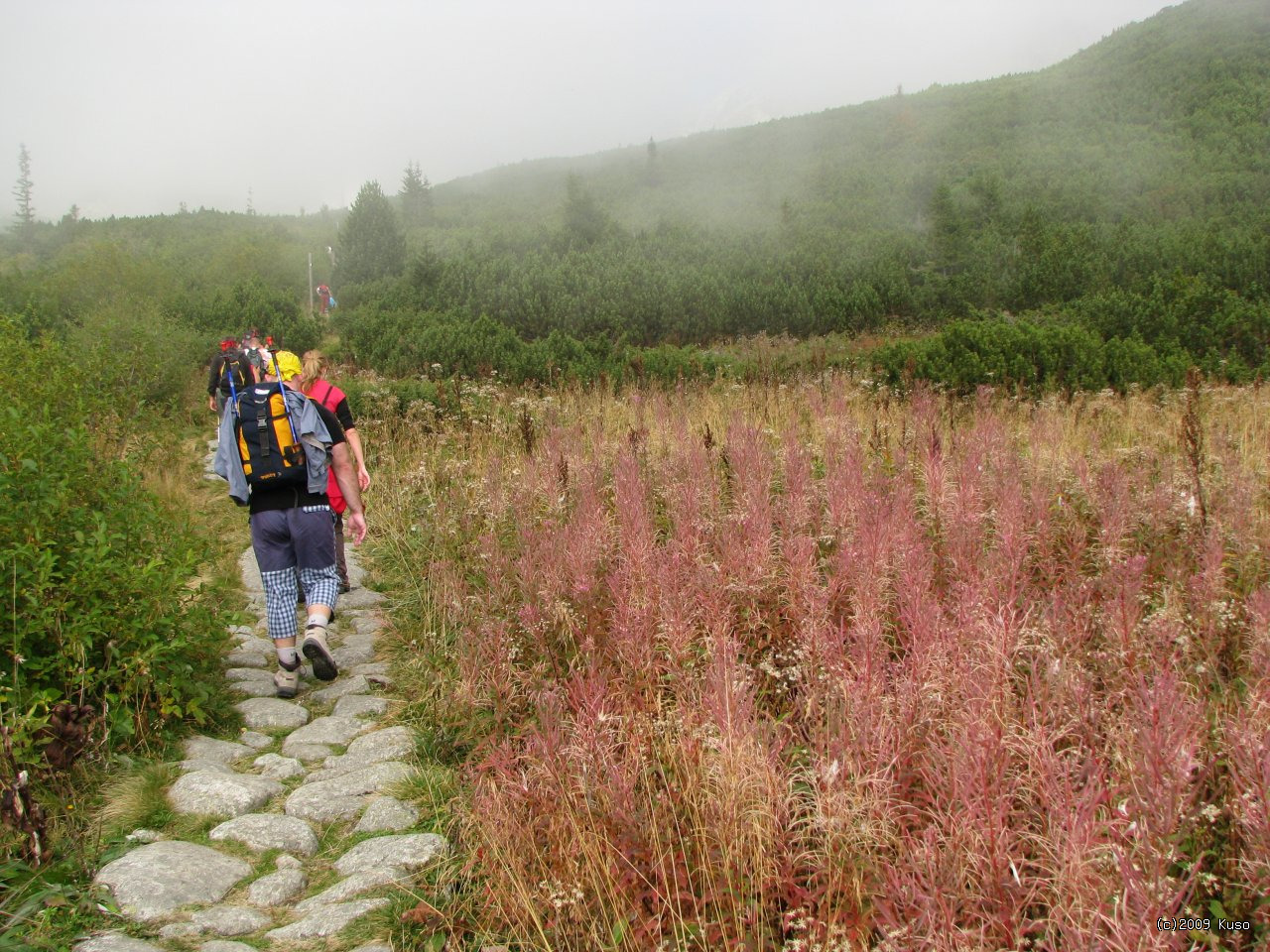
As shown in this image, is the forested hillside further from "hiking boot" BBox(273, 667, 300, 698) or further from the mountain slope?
"hiking boot" BBox(273, 667, 300, 698)

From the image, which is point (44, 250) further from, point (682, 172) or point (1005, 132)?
point (1005, 132)

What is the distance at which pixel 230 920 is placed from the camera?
251 cm

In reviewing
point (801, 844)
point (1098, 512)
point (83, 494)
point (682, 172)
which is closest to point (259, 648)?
point (83, 494)

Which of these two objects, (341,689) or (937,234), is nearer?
(341,689)

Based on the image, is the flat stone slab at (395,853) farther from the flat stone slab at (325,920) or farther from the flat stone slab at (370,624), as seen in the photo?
the flat stone slab at (370,624)

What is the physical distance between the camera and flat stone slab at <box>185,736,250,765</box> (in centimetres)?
361

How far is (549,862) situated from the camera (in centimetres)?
245

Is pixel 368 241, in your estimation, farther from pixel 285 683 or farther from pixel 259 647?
pixel 285 683

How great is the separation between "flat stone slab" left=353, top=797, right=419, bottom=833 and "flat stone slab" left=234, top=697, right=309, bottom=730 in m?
1.15

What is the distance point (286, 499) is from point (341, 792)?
183cm

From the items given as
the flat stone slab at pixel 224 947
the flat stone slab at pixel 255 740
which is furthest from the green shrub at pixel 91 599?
the flat stone slab at pixel 224 947

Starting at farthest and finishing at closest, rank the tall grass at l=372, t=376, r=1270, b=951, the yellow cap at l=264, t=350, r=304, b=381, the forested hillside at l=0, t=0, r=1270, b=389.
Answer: the forested hillside at l=0, t=0, r=1270, b=389, the yellow cap at l=264, t=350, r=304, b=381, the tall grass at l=372, t=376, r=1270, b=951

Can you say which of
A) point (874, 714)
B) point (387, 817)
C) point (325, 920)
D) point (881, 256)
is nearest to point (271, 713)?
point (387, 817)

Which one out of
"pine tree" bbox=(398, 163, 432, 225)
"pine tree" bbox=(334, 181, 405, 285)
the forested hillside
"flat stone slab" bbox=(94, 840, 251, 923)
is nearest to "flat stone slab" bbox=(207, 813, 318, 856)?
"flat stone slab" bbox=(94, 840, 251, 923)
